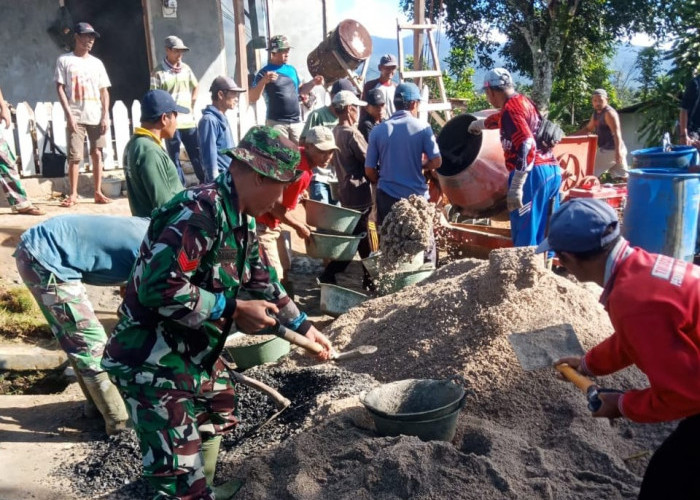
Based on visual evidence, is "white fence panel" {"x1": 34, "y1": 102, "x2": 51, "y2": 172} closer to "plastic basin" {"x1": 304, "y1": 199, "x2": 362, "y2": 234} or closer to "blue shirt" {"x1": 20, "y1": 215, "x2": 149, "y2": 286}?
"plastic basin" {"x1": 304, "y1": 199, "x2": 362, "y2": 234}

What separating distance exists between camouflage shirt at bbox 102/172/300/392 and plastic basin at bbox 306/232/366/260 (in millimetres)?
3268

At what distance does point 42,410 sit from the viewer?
185 inches

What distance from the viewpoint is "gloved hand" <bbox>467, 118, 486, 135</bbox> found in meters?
6.63

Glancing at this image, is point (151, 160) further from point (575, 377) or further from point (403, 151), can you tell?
point (575, 377)

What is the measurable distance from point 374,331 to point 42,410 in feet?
7.83

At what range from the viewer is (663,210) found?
6.35m

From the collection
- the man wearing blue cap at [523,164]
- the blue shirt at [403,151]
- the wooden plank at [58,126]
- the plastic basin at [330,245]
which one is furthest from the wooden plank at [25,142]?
the man wearing blue cap at [523,164]

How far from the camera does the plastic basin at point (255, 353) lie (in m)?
4.76

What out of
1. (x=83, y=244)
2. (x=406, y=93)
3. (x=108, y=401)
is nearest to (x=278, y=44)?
(x=406, y=93)

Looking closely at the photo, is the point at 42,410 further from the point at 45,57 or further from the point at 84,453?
the point at 45,57

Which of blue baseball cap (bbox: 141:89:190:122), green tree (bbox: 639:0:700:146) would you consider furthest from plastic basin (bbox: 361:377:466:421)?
green tree (bbox: 639:0:700:146)

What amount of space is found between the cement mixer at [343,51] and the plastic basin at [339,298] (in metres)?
5.99

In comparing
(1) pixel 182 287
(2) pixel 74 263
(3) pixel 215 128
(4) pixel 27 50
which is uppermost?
(4) pixel 27 50

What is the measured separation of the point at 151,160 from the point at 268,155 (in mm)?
1874
